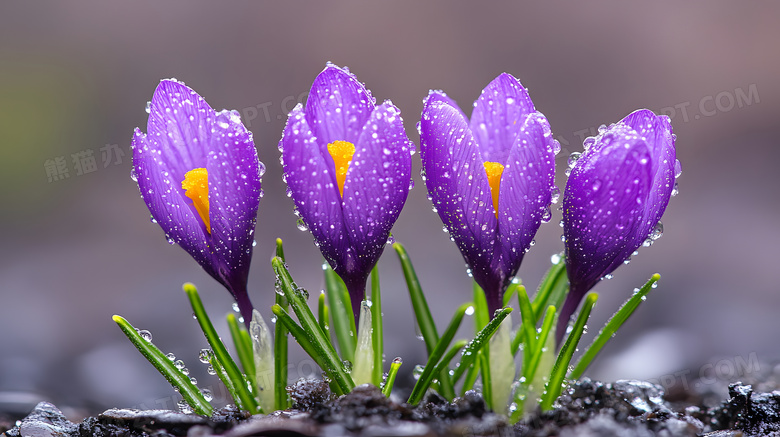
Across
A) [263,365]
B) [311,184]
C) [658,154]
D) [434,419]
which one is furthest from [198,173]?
[658,154]

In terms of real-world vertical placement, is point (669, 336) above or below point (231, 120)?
below

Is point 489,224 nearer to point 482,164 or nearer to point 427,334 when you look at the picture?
point 482,164

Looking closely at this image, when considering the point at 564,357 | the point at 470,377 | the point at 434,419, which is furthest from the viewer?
the point at 470,377

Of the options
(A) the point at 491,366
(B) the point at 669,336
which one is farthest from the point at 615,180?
(B) the point at 669,336

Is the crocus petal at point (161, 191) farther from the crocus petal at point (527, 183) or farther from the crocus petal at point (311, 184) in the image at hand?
the crocus petal at point (527, 183)

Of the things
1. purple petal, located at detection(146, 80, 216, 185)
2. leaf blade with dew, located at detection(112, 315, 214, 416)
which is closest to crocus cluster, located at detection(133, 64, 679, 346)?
purple petal, located at detection(146, 80, 216, 185)

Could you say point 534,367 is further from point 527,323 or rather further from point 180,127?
point 180,127
